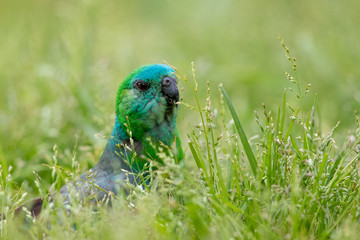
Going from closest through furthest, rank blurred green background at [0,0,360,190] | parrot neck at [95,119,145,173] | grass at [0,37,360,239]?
grass at [0,37,360,239] < parrot neck at [95,119,145,173] < blurred green background at [0,0,360,190]

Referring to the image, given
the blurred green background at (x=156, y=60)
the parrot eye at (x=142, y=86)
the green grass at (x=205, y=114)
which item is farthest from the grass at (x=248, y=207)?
the blurred green background at (x=156, y=60)

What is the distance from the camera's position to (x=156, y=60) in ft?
15.6

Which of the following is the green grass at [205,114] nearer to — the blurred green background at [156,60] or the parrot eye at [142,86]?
the blurred green background at [156,60]

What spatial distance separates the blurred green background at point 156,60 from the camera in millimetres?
3268

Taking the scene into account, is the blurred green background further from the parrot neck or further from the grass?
the grass

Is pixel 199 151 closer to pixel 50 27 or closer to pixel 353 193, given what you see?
pixel 353 193

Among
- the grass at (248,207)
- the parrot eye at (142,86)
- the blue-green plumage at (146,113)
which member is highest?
the parrot eye at (142,86)

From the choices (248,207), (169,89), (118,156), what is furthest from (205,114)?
(118,156)

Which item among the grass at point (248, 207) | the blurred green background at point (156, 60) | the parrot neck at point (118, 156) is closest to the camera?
the grass at point (248, 207)

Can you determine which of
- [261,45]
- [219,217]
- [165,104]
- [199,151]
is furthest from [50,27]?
[219,217]

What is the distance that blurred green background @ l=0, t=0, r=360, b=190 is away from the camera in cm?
327

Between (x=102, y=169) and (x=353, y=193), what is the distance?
3.94 ft

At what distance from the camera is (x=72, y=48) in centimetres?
393

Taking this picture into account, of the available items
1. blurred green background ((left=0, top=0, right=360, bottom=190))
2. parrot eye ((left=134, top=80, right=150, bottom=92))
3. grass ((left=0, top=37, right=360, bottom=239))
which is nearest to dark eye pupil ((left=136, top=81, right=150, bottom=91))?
parrot eye ((left=134, top=80, right=150, bottom=92))
